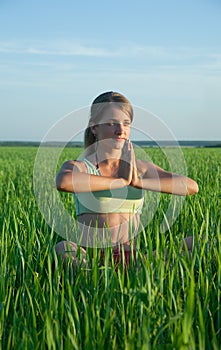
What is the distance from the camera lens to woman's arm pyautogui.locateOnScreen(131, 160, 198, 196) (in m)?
2.47

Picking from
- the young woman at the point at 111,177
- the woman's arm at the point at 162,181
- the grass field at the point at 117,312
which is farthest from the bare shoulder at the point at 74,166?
the grass field at the point at 117,312

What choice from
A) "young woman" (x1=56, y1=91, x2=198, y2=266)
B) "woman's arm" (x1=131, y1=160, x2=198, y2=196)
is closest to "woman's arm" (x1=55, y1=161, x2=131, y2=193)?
"young woman" (x1=56, y1=91, x2=198, y2=266)

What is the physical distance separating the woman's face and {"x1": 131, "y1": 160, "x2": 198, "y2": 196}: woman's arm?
0.63 ft

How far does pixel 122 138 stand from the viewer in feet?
8.00

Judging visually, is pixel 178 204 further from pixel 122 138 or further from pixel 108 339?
pixel 108 339

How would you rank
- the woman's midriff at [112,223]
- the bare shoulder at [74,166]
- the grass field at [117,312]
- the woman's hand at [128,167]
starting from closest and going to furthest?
the grass field at [117,312] → the woman's hand at [128,167] → the bare shoulder at [74,166] → the woman's midriff at [112,223]

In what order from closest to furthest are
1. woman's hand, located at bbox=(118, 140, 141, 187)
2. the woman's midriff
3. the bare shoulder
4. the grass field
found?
the grass field, woman's hand, located at bbox=(118, 140, 141, 187), the bare shoulder, the woman's midriff

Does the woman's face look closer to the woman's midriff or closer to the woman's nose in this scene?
the woman's nose

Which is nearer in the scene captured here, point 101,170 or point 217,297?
point 217,297

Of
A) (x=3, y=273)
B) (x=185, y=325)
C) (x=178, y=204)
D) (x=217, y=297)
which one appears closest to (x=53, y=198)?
(x=178, y=204)

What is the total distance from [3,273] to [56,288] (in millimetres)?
227

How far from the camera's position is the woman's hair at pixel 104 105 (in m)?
2.56

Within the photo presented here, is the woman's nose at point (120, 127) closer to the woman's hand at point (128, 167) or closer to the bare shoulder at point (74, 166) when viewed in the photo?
the woman's hand at point (128, 167)

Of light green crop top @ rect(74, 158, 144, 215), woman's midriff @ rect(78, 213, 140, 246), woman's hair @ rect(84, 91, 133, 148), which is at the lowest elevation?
woman's midriff @ rect(78, 213, 140, 246)
